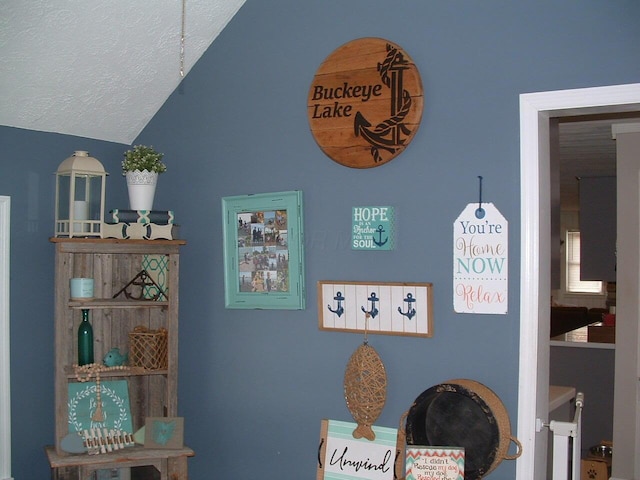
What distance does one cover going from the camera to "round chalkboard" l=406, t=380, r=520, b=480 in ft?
7.49

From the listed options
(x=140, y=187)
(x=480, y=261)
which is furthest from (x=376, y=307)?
(x=140, y=187)

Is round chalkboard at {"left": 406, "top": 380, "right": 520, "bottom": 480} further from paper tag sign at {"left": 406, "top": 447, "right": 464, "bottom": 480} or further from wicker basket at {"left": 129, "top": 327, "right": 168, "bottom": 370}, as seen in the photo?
wicker basket at {"left": 129, "top": 327, "right": 168, "bottom": 370}

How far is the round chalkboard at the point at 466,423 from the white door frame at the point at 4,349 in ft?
5.42

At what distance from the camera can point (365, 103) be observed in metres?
2.63

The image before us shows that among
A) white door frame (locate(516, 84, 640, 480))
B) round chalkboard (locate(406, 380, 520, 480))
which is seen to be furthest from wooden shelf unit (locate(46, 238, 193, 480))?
white door frame (locate(516, 84, 640, 480))

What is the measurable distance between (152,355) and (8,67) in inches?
49.9

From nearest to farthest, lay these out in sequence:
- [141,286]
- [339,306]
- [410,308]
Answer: [410,308] < [339,306] < [141,286]

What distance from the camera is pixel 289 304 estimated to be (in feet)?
9.35

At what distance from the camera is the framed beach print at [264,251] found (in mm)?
2832

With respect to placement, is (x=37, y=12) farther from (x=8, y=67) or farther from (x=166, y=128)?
(x=166, y=128)

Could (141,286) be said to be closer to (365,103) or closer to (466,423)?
(365,103)

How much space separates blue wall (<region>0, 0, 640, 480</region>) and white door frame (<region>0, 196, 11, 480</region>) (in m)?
0.04

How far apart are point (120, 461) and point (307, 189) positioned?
1.30 m

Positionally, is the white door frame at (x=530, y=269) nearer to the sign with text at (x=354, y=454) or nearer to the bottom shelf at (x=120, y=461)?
the sign with text at (x=354, y=454)
